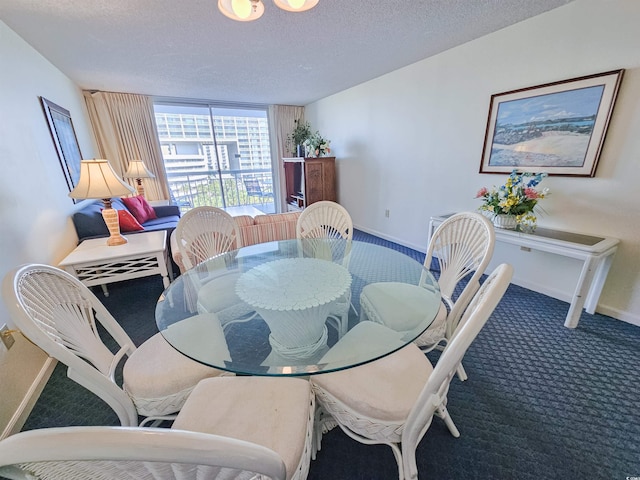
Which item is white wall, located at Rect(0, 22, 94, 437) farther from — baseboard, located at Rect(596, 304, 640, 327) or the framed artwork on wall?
baseboard, located at Rect(596, 304, 640, 327)

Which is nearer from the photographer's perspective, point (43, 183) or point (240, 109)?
point (43, 183)

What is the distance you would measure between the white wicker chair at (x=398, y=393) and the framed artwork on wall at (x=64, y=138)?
130 inches

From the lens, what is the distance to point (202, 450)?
384mm

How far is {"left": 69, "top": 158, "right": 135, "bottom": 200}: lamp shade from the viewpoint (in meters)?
1.94

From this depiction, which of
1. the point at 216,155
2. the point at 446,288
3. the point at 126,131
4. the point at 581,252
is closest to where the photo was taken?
the point at 446,288

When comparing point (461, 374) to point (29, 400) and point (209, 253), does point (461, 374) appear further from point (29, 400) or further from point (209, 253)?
point (29, 400)

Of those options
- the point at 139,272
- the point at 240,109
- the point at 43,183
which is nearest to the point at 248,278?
the point at 139,272

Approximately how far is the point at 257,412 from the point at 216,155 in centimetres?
535

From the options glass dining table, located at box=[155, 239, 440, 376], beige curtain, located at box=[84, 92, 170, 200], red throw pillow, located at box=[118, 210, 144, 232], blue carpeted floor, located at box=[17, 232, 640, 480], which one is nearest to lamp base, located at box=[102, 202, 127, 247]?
red throw pillow, located at box=[118, 210, 144, 232]

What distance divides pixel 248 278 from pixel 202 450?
3.58 feet

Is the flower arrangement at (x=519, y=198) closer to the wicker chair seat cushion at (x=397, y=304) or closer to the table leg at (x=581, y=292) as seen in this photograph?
the table leg at (x=581, y=292)

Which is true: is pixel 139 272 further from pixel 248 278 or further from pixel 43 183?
pixel 248 278

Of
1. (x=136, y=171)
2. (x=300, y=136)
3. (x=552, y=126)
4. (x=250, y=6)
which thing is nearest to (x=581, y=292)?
(x=552, y=126)

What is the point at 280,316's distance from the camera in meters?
1.12
